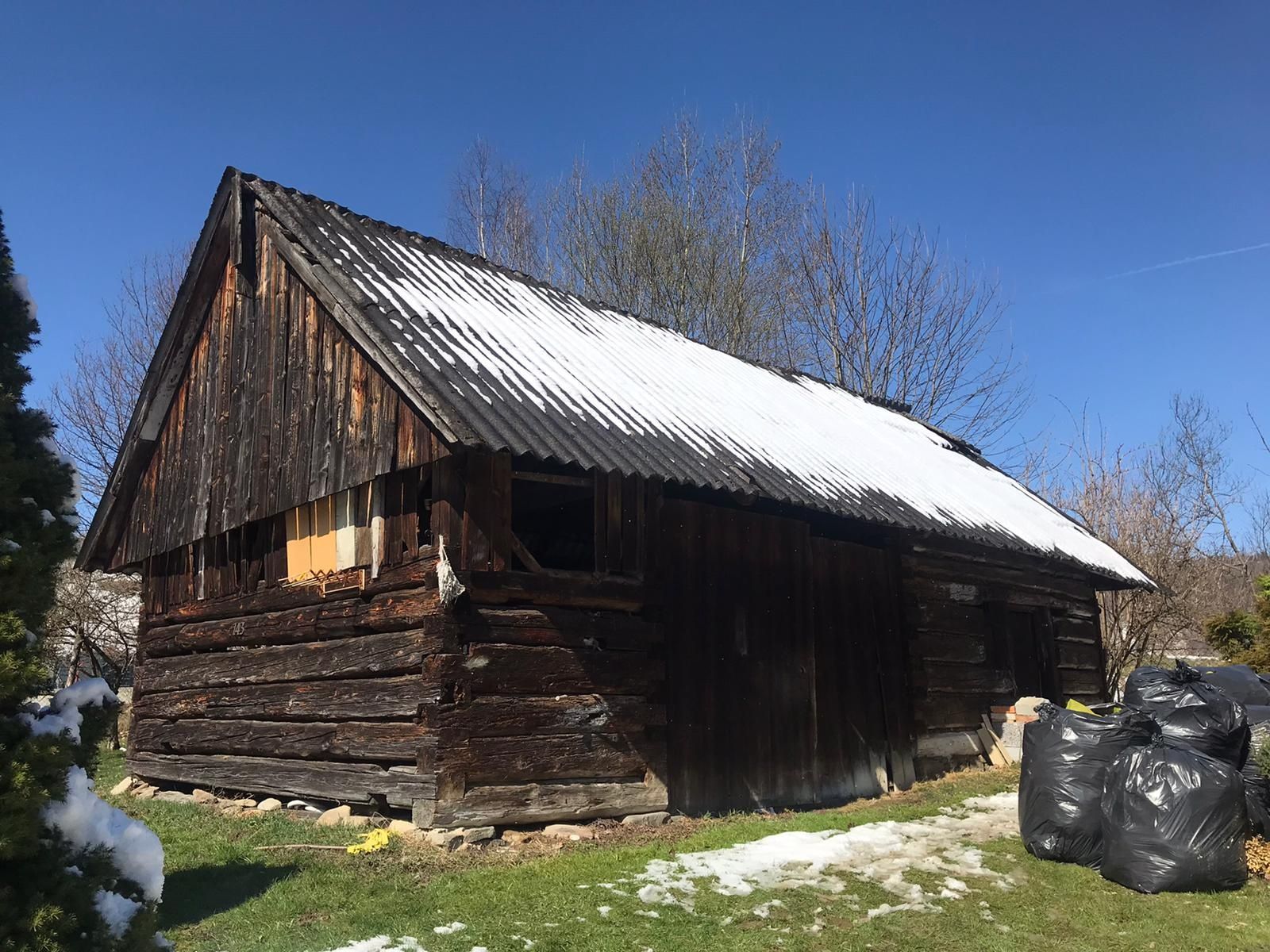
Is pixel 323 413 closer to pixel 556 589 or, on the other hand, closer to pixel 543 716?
pixel 556 589

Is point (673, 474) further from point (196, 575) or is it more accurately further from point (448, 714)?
point (196, 575)

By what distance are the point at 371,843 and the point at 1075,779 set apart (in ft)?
16.3

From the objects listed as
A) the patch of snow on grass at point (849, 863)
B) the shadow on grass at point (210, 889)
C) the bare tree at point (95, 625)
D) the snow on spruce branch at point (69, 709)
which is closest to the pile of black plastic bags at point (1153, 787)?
the patch of snow on grass at point (849, 863)

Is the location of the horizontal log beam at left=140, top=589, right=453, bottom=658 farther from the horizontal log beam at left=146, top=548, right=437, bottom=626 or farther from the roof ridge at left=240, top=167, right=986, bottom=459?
the roof ridge at left=240, top=167, right=986, bottom=459

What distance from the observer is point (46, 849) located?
3.43 meters

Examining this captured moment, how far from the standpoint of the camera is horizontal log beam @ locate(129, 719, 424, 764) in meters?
7.46

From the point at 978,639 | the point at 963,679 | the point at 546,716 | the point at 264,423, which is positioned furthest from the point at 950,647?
the point at 264,423

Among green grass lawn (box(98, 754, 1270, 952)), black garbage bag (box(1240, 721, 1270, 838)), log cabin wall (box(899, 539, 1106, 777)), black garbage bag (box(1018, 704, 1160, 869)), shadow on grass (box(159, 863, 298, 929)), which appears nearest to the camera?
green grass lawn (box(98, 754, 1270, 952))

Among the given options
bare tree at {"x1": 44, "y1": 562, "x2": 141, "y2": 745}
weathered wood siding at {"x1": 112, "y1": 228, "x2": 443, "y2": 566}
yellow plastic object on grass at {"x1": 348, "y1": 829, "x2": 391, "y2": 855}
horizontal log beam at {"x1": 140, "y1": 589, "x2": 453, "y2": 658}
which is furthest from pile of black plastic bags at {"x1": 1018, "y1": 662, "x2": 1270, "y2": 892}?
bare tree at {"x1": 44, "y1": 562, "x2": 141, "y2": 745}

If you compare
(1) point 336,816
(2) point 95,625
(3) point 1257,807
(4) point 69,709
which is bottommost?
(1) point 336,816

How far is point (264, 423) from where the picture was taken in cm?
992

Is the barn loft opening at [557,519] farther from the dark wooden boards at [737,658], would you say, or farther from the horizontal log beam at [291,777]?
the horizontal log beam at [291,777]

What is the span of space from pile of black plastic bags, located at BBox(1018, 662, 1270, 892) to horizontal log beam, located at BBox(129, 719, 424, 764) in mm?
4594

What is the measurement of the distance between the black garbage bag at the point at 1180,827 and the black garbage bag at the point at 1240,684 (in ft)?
8.79
